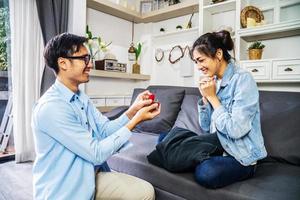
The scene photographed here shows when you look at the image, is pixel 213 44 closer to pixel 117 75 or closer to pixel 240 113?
pixel 240 113

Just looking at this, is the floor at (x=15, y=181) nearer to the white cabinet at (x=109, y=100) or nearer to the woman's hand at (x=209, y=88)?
the white cabinet at (x=109, y=100)

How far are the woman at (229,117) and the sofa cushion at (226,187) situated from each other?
0.15ft

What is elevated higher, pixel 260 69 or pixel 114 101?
pixel 260 69

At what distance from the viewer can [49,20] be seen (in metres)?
2.37

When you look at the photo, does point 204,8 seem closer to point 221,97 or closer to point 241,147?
point 221,97

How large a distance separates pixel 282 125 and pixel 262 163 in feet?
0.89

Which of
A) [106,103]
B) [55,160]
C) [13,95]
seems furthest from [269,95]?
[13,95]

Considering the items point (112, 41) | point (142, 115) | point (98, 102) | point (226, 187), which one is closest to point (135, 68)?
point (112, 41)

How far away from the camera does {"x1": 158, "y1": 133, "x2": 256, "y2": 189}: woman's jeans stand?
1.09 m

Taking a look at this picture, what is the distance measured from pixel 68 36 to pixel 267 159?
131cm

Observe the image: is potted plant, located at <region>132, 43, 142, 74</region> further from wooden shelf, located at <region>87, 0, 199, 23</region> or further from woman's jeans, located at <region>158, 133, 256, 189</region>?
woman's jeans, located at <region>158, 133, 256, 189</region>

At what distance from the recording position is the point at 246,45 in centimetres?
231

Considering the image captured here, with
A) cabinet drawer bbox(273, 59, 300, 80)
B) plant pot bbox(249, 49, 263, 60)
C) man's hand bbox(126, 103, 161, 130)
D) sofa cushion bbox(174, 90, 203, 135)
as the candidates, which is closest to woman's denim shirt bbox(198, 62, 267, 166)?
man's hand bbox(126, 103, 161, 130)

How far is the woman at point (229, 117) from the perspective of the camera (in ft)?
3.60
